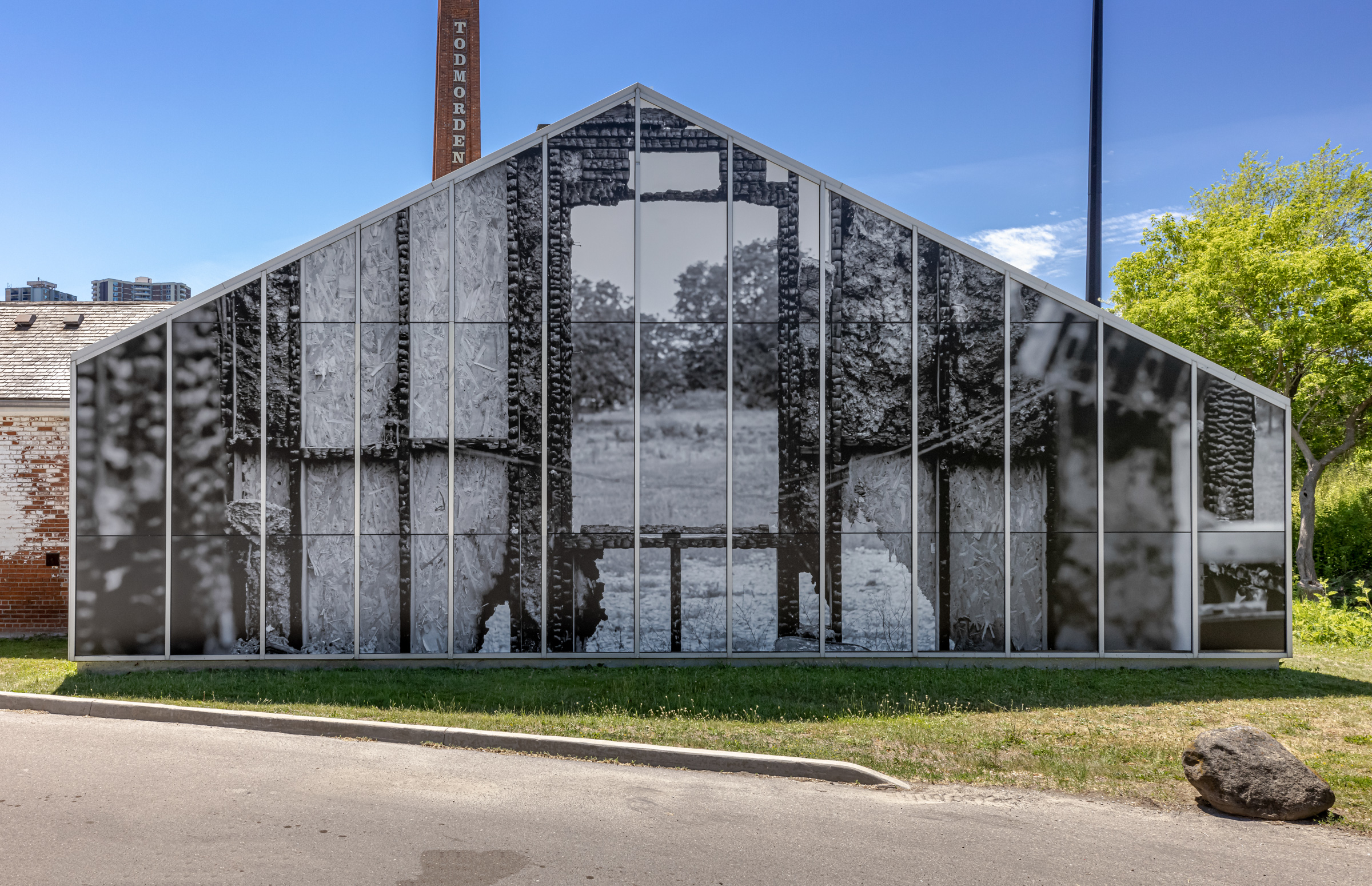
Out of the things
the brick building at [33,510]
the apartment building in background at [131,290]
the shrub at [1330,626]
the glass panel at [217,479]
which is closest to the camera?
the glass panel at [217,479]

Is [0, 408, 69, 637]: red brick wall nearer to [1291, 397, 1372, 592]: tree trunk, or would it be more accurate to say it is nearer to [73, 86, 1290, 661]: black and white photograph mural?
[73, 86, 1290, 661]: black and white photograph mural

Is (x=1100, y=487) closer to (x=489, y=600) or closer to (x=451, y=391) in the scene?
(x=489, y=600)

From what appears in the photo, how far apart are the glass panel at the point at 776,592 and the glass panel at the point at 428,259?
5591 mm

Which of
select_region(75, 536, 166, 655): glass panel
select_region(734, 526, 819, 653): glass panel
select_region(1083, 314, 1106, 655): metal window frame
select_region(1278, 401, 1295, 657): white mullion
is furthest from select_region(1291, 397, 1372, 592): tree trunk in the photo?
select_region(75, 536, 166, 655): glass panel

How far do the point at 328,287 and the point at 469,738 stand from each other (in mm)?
7235

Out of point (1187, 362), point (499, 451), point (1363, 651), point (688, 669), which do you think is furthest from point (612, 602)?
point (1363, 651)

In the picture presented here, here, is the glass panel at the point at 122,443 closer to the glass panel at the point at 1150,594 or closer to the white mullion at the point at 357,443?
the white mullion at the point at 357,443

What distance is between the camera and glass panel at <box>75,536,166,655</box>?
11.8 metres

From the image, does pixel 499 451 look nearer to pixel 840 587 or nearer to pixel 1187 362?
pixel 840 587

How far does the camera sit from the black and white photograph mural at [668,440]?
39.0 feet

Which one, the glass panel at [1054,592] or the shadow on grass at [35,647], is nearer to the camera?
the glass panel at [1054,592]

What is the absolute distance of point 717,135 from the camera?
1230 centimetres

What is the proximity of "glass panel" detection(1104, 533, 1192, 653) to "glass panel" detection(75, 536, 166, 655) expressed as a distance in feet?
45.0

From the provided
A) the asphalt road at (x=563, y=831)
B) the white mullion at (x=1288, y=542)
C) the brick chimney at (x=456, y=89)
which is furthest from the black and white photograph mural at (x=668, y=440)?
the brick chimney at (x=456, y=89)
